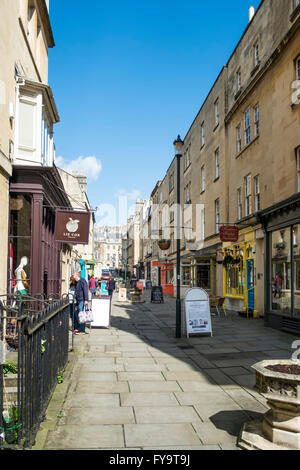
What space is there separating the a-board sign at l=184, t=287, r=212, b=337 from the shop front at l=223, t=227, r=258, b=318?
230 inches

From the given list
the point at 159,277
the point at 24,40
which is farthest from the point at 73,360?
the point at 159,277

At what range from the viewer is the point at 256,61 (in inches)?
703

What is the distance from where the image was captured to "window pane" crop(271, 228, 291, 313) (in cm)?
1316

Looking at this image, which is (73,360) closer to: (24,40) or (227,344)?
(227,344)

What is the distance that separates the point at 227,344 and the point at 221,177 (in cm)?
1351

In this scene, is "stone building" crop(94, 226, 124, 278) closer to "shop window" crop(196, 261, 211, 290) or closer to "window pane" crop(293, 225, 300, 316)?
"shop window" crop(196, 261, 211, 290)

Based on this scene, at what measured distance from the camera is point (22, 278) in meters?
10.3

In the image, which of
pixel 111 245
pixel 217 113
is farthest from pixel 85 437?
pixel 111 245

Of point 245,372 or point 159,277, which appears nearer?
point 245,372

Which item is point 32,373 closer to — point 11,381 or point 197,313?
point 11,381

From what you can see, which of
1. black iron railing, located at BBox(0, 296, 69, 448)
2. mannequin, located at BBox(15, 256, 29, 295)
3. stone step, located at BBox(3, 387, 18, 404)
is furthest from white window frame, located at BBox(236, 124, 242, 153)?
stone step, located at BBox(3, 387, 18, 404)

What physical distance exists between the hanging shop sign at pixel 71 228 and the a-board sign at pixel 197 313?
11.9 feet

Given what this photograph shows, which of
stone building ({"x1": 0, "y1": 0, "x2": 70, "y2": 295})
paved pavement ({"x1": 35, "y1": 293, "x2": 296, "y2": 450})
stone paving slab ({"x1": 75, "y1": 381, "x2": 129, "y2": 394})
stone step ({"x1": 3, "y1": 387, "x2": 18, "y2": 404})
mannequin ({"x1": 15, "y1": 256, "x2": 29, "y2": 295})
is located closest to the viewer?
paved pavement ({"x1": 35, "y1": 293, "x2": 296, "y2": 450})

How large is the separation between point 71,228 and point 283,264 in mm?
7112
